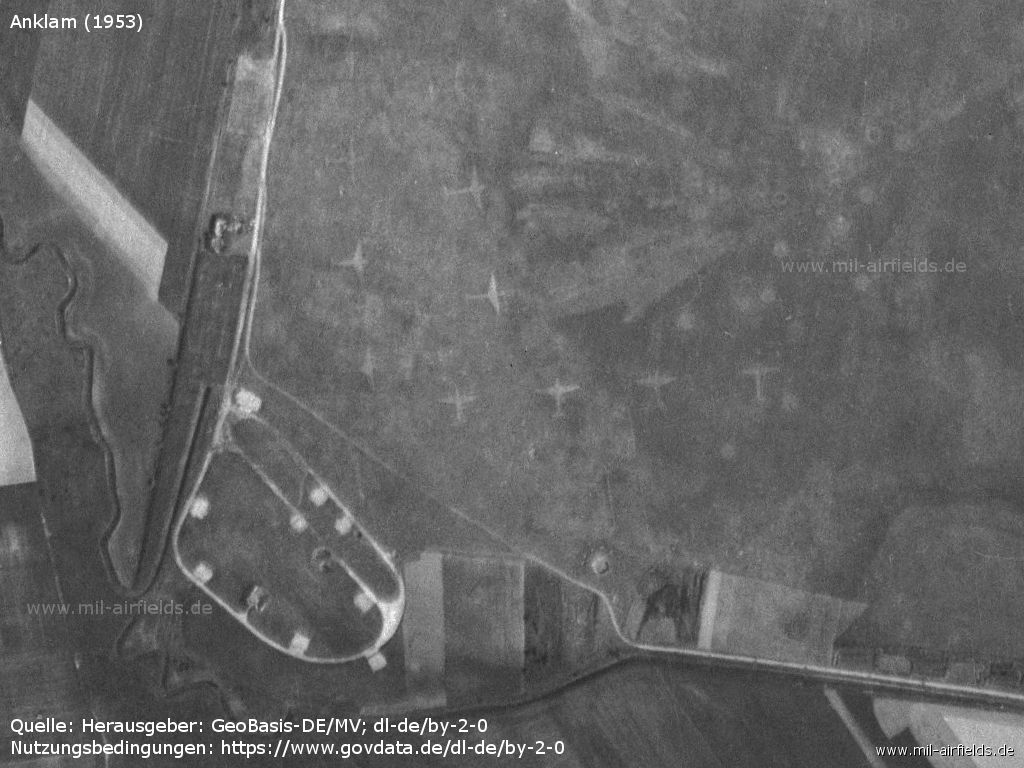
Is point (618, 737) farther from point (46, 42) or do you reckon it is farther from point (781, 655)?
point (46, 42)

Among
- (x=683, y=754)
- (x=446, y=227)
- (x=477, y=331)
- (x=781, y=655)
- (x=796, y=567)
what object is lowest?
(x=683, y=754)

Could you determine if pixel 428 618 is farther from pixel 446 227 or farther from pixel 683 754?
pixel 446 227

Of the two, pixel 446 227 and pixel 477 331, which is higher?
pixel 446 227

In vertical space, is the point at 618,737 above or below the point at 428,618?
below

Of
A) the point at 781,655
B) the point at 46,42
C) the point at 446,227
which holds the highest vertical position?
the point at 46,42

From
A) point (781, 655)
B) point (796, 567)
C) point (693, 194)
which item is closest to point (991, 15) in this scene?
point (693, 194)

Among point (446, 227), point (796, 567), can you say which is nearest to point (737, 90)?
point (446, 227)
